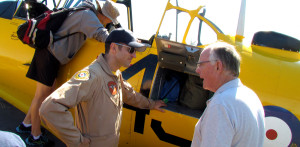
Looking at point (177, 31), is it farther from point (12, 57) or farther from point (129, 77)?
point (12, 57)

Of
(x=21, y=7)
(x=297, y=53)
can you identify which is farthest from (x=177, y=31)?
(x=21, y=7)

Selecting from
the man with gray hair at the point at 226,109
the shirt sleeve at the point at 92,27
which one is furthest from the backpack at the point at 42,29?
the man with gray hair at the point at 226,109

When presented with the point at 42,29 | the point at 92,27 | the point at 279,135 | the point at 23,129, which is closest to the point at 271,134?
the point at 279,135

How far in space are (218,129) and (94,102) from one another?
1.05m

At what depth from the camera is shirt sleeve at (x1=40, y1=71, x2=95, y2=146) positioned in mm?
1623

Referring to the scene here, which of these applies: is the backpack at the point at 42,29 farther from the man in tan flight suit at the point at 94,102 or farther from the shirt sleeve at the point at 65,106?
the shirt sleeve at the point at 65,106

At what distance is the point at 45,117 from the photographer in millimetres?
1632

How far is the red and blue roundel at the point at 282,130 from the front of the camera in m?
2.33

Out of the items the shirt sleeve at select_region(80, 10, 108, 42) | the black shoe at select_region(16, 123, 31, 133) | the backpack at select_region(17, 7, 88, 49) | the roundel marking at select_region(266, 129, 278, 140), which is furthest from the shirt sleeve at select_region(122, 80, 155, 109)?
the black shoe at select_region(16, 123, 31, 133)

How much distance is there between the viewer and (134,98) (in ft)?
8.17

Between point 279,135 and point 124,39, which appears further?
point 279,135

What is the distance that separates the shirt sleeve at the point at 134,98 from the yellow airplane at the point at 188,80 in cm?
10

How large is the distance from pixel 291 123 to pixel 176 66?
129cm

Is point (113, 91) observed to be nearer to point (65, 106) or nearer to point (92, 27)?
point (65, 106)
